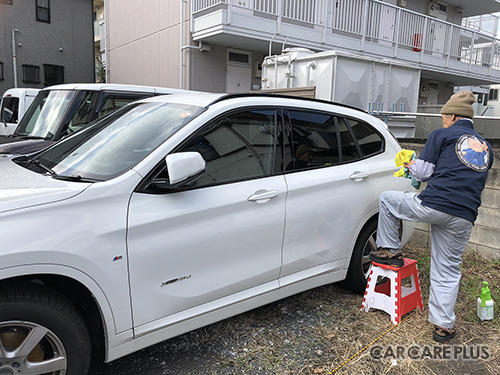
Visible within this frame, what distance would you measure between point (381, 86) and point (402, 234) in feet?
17.4

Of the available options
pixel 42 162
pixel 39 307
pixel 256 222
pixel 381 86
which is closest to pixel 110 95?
pixel 42 162

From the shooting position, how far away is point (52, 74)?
19.3 meters

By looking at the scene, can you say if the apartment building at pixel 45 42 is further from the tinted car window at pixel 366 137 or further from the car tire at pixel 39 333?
the car tire at pixel 39 333

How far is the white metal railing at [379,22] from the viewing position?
1079 centimetres

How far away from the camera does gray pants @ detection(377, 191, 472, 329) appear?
9.23ft

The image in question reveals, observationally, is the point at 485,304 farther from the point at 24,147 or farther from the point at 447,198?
the point at 24,147

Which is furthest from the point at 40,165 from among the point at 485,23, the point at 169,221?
the point at 485,23

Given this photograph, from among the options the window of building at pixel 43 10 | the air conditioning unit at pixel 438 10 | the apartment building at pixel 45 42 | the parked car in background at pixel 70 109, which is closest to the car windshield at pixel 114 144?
the parked car in background at pixel 70 109

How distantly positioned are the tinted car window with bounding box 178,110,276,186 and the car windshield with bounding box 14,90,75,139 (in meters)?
4.19

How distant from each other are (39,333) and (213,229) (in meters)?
1.02

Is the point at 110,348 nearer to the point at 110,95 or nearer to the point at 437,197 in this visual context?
the point at 437,197

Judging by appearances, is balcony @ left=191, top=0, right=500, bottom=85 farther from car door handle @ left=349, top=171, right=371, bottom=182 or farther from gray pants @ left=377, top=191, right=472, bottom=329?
gray pants @ left=377, top=191, right=472, bottom=329

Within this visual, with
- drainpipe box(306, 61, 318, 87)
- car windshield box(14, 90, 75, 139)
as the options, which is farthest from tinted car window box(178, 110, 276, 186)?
drainpipe box(306, 61, 318, 87)

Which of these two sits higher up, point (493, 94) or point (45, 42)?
point (45, 42)
